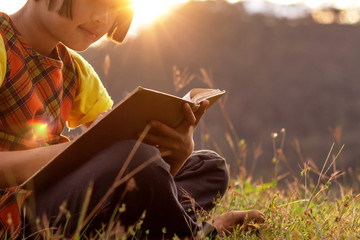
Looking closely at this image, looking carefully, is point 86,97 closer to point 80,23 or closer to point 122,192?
point 80,23

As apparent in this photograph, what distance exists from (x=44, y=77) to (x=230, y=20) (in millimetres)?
14761

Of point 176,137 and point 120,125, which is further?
point 176,137

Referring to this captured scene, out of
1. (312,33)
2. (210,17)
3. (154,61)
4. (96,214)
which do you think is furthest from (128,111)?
(312,33)

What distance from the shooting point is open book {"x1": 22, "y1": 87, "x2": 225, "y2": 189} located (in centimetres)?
157

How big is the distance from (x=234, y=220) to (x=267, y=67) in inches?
623

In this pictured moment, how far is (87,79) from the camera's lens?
91.9 inches

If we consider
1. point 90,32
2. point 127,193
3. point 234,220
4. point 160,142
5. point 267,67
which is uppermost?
point 90,32

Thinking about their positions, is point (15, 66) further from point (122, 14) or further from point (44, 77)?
point (122, 14)

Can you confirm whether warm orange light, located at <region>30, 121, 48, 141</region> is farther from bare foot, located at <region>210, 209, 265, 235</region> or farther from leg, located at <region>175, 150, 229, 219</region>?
bare foot, located at <region>210, 209, 265, 235</region>

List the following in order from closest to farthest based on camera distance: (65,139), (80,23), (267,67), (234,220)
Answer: (80,23) → (234,220) → (65,139) → (267,67)

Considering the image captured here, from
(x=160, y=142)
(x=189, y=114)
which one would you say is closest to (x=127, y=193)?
(x=160, y=142)

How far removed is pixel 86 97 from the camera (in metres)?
2.37

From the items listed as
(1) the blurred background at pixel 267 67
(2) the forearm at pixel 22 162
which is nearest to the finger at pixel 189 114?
(2) the forearm at pixel 22 162

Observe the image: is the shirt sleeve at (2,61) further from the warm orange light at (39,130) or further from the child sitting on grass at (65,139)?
the warm orange light at (39,130)
